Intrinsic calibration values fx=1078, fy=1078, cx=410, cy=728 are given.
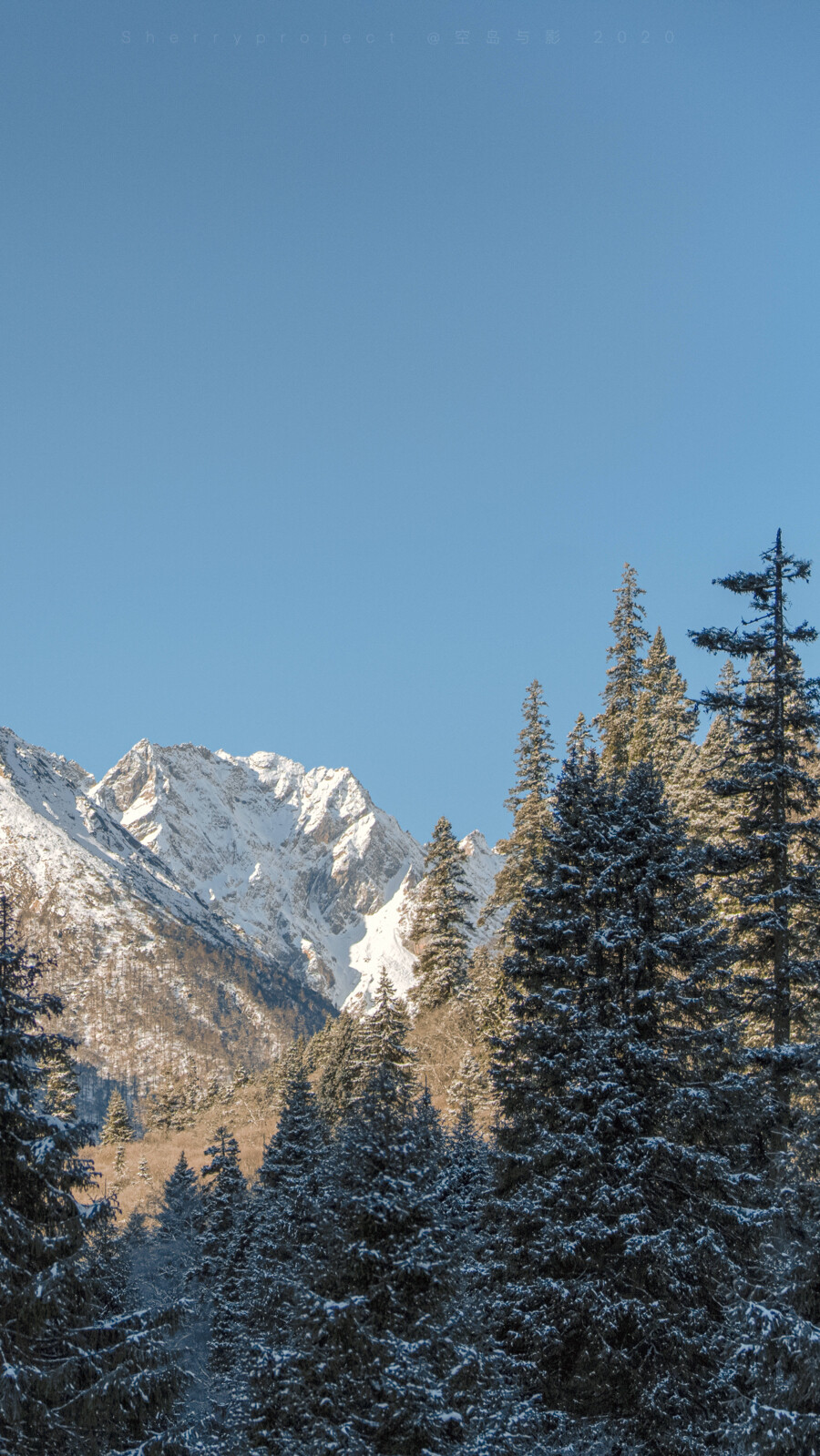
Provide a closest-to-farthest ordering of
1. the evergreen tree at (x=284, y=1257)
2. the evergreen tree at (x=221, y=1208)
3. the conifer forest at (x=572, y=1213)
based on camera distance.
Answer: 1. the conifer forest at (x=572, y=1213)
2. the evergreen tree at (x=284, y=1257)
3. the evergreen tree at (x=221, y=1208)

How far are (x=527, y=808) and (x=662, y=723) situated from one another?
8.76 metres

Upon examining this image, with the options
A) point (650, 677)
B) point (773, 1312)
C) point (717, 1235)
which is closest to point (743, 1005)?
point (717, 1235)

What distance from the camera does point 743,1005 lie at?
21.5 meters

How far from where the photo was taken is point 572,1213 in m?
20.1

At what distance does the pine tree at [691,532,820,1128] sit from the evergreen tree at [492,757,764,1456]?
0.98 m

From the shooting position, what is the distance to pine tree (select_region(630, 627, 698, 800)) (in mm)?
46688

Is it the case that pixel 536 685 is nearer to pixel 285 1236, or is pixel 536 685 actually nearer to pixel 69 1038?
pixel 285 1236

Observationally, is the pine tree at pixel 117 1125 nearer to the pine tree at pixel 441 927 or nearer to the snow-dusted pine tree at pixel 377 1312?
the pine tree at pixel 441 927

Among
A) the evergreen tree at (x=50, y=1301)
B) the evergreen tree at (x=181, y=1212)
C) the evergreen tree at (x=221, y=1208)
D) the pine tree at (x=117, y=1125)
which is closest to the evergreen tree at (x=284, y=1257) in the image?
the evergreen tree at (x=221, y=1208)

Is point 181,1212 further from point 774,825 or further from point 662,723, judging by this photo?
point 774,825

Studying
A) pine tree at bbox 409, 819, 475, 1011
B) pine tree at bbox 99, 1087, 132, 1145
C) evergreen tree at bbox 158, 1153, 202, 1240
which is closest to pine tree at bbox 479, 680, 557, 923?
pine tree at bbox 409, 819, 475, 1011

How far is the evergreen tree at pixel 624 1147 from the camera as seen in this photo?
18.4 meters

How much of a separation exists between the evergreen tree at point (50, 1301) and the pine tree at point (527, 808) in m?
26.5

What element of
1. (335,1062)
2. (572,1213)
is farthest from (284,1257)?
(335,1062)
